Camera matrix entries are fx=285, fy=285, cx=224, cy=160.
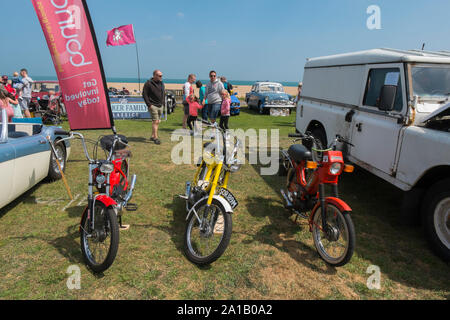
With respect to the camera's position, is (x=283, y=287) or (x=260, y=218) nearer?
(x=283, y=287)

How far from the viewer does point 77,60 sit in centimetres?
494

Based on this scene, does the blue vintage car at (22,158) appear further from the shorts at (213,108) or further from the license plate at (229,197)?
the shorts at (213,108)

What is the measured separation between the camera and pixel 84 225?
314 centimetres

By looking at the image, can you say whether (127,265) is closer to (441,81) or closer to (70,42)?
(70,42)

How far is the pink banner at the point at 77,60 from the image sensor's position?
4652 mm

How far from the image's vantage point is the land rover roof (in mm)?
3873

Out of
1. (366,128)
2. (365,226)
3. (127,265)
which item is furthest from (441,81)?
(127,265)

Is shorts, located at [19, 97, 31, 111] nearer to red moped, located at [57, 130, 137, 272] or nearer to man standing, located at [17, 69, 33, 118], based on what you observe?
man standing, located at [17, 69, 33, 118]

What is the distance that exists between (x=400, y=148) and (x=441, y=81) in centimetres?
118

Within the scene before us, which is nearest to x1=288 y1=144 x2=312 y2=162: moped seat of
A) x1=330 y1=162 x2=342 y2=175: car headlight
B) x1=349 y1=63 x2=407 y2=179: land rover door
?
x1=330 y1=162 x2=342 y2=175: car headlight

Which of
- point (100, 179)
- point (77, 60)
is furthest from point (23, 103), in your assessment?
point (100, 179)

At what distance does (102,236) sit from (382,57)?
180 inches

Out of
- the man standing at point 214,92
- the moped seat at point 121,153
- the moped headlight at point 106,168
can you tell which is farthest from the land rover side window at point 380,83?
the man standing at point 214,92

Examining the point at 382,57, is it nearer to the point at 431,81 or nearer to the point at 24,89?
the point at 431,81
